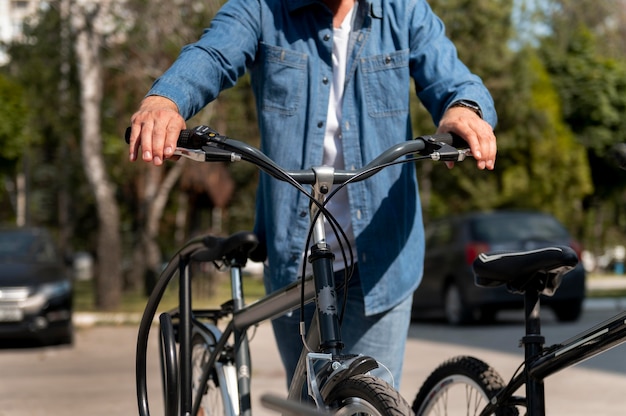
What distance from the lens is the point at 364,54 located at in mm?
3479

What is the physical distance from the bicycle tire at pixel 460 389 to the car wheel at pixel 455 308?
12026 millimetres

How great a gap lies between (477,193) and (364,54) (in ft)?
98.5

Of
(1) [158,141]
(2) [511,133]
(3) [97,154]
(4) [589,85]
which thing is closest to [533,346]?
(1) [158,141]

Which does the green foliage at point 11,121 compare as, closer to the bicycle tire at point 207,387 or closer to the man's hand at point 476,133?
the bicycle tire at point 207,387

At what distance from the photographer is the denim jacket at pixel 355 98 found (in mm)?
3441

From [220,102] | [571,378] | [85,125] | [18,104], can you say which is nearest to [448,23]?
[220,102]

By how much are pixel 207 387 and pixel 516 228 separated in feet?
38.9

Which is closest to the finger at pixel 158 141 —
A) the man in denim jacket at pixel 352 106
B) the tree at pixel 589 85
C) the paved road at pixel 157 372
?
the man in denim jacket at pixel 352 106

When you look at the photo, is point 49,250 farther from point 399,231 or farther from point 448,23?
point 448,23

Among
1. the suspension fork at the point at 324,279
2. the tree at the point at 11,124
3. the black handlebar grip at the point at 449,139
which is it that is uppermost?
the tree at the point at 11,124

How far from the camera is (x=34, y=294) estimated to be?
42.7ft

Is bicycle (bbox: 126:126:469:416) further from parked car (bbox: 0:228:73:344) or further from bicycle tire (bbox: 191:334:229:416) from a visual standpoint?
parked car (bbox: 0:228:73:344)

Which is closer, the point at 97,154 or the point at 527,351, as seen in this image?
the point at 527,351

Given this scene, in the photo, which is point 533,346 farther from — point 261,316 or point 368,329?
point 261,316
